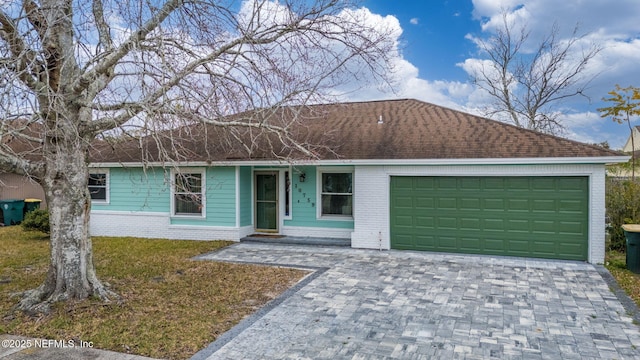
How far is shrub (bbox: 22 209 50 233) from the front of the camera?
41.6 ft

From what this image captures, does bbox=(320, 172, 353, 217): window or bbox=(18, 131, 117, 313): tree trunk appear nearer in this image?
bbox=(18, 131, 117, 313): tree trunk

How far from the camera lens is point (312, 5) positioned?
6.68 metres

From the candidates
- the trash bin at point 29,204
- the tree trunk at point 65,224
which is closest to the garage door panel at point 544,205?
the tree trunk at point 65,224

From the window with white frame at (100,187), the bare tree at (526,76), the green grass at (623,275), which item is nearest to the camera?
the green grass at (623,275)

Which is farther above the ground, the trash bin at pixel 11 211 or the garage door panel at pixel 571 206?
the garage door panel at pixel 571 206

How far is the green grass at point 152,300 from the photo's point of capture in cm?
517

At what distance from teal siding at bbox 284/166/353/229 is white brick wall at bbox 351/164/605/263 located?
1228 millimetres

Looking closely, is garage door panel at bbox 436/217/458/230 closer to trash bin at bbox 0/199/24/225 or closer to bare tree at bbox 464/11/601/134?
bare tree at bbox 464/11/601/134

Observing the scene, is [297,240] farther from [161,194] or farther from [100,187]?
[100,187]

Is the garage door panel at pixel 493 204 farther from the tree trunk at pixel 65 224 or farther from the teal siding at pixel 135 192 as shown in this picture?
the teal siding at pixel 135 192

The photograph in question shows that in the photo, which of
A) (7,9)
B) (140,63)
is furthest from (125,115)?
(7,9)

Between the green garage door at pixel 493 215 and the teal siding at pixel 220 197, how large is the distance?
15.7 feet

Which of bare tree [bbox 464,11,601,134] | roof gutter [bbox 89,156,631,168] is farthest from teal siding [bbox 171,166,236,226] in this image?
bare tree [bbox 464,11,601,134]

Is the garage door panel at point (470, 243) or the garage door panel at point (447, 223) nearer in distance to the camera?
the garage door panel at point (470, 243)
